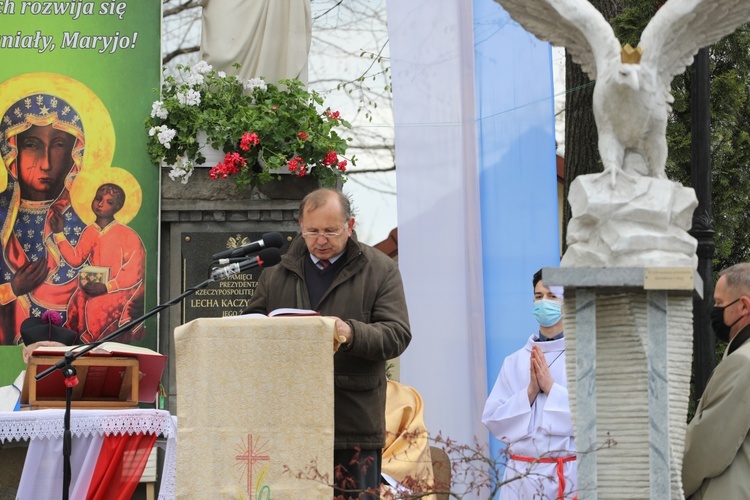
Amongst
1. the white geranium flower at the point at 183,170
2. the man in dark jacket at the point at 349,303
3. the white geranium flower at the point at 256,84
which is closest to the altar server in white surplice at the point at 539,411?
the man in dark jacket at the point at 349,303

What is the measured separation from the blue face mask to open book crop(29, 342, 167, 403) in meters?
1.94

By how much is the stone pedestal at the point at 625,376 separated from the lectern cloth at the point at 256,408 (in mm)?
956

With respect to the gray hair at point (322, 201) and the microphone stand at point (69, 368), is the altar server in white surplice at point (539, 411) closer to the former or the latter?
the gray hair at point (322, 201)

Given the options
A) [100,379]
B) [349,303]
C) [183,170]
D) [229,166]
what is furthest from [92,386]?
[183,170]

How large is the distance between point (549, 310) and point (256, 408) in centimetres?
206

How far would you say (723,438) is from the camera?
18.1 feet

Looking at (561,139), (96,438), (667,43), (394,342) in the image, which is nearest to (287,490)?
(394,342)

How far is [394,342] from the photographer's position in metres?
5.37

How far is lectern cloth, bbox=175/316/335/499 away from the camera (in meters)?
5.11

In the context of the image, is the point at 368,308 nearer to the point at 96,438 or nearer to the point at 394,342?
the point at 394,342

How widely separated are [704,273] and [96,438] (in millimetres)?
3219

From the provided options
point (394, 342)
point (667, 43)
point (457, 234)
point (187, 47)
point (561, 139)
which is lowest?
point (394, 342)

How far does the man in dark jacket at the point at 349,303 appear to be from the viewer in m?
5.40

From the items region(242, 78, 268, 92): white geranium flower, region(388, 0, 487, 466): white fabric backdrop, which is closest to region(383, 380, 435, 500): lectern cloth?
region(388, 0, 487, 466): white fabric backdrop
